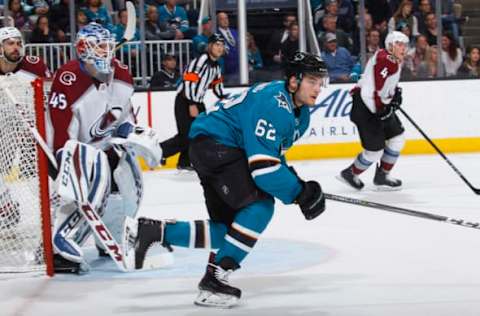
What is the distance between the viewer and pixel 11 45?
16.3ft

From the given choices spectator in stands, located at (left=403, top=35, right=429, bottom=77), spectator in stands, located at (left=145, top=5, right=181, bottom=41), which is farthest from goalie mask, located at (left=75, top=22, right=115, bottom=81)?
spectator in stands, located at (left=403, top=35, right=429, bottom=77)

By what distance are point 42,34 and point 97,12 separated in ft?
1.61

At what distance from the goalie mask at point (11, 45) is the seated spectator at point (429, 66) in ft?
14.4

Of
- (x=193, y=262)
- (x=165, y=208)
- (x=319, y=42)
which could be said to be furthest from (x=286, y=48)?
(x=193, y=262)

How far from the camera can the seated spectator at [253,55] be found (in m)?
8.73

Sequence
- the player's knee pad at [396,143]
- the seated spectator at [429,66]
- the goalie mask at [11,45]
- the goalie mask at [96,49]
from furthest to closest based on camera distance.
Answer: the seated spectator at [429,66], the player's knee pad at [396,143], the goalie mask at [11,45], the goalie mask at [96,49]

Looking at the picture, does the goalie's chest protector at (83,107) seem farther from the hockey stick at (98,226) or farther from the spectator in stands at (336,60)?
the spectator in stands at (336,60)

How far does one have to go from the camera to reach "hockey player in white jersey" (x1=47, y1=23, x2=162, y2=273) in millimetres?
3938

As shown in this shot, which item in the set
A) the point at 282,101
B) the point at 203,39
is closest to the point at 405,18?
the point at 203,39

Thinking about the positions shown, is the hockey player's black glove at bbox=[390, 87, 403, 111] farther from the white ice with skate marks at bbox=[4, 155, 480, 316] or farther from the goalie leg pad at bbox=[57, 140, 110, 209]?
the goalie leg pad at bbox=[57, 140, 110, 209]

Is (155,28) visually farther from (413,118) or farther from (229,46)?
(413,118)

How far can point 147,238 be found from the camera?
142 inches

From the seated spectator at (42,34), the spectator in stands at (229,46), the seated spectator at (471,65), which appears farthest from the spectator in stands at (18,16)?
the seated spectator at (471,65)

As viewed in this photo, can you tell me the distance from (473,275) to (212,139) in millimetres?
1139
